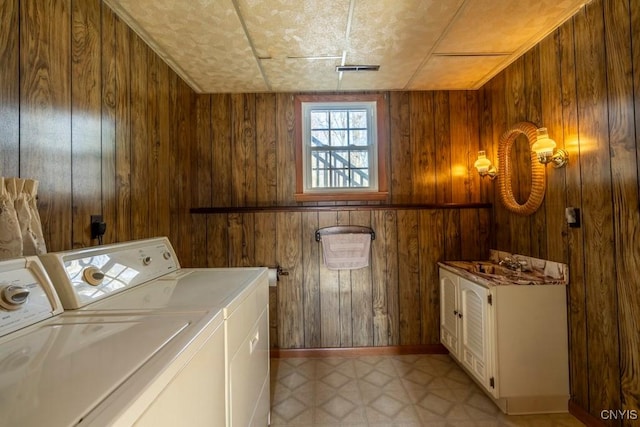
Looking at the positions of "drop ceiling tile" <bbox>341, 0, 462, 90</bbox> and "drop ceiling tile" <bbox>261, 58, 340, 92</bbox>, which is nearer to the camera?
"drop ceiling tile" <bbox>341, 0, 462, 90</bbox>

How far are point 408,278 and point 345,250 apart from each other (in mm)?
619

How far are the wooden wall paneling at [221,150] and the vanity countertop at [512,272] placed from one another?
196cm

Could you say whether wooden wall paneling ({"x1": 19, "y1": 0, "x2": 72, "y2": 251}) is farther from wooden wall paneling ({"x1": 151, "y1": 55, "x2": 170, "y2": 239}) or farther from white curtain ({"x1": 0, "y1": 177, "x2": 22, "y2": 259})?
wooden wall paneling ({"x1": 151, "y1": 55, "x2": 170, "y2": 239})

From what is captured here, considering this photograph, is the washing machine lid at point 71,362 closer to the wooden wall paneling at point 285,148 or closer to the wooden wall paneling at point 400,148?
the wooden wall paneling at point 285,148

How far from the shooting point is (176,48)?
1.80 meters

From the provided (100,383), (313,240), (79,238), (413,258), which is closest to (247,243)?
(313,240)

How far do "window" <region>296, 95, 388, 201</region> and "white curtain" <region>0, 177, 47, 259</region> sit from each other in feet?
5.63

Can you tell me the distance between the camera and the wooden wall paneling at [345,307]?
2369 mm

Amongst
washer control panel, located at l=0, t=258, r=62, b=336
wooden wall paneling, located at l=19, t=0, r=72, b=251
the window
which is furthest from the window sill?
washer control panel, located at l=0, t=258, r=62, b=336

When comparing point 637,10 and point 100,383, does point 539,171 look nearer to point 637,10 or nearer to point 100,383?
point 637,10

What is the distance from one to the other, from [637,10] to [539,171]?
0.85 meters

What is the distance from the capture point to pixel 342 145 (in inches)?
99.6

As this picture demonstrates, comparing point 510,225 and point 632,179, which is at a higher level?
point 632,179

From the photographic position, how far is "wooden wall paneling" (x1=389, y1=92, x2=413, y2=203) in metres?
2.46
